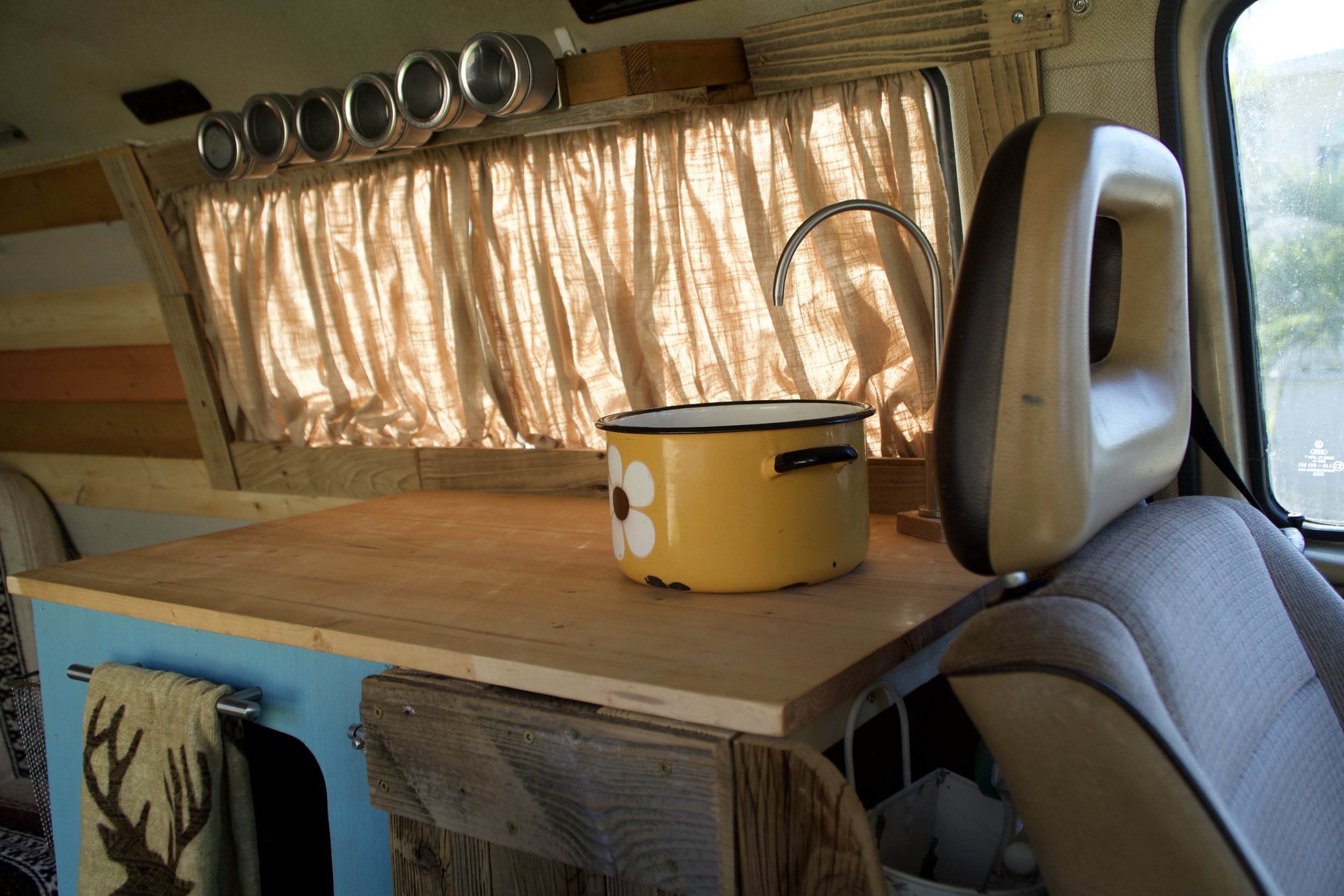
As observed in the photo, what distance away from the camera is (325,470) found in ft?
7.24

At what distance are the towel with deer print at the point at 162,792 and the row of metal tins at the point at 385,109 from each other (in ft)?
3.16

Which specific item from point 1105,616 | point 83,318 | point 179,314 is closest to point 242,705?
point 1105,616

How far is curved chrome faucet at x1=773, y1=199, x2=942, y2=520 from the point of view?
1.17 meters

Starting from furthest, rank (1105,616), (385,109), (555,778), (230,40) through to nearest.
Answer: (230,40) → (385,109) → (555,778) → (1105,616)

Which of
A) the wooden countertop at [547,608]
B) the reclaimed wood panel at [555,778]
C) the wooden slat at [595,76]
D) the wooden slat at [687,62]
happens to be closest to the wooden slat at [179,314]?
the wooden countertop at [547,608]

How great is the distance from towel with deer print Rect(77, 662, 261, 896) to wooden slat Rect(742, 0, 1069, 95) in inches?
45.4

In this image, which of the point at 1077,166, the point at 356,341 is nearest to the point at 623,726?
the point at 1077,166

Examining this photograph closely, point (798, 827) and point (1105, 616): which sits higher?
point (1105, 616)

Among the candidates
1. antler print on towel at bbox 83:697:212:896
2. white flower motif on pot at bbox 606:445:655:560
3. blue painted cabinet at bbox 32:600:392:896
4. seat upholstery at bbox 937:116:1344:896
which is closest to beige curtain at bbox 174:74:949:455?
white flower motif on pot at bbox 606:445:655:560

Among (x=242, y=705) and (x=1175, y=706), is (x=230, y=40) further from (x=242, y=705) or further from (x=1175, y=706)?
(x=1175, y=706)

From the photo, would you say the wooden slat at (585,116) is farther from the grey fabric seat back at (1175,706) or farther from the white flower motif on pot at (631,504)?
the grey fabric seat back at (1175,706)

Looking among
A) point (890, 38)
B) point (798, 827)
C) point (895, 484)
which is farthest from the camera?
point (895, 484)

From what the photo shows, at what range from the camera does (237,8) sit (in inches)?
70.9

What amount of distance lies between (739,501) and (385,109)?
42.2 inches
